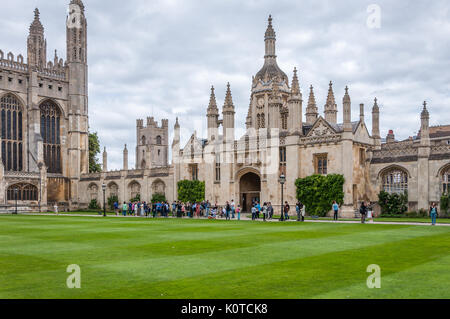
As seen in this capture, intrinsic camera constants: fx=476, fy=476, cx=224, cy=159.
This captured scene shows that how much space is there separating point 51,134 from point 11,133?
504 centimetres

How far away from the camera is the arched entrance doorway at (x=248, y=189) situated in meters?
43.2

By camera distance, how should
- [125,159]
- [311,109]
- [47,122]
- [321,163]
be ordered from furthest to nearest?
[47,122]
[125,159]
[311,109]
[321,163]

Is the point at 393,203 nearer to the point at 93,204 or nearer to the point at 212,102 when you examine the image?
the point at 212,102

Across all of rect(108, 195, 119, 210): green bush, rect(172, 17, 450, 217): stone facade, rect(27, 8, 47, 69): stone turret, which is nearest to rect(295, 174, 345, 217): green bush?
rect(172, 17, 450, 217): stone facade

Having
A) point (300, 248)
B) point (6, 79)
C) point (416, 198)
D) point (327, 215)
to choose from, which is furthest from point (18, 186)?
point (300, 248)

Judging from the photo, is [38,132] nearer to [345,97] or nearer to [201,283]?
[345,97]

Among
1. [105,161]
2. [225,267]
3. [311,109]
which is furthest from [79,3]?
[225,267]

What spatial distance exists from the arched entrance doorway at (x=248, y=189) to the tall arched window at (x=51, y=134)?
95.1ft

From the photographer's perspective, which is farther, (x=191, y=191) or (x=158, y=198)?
(x=158, y=198)

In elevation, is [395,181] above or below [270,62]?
below

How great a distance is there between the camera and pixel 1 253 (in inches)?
478

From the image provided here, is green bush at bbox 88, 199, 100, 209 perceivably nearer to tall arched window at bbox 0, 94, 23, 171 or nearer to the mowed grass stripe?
tall arched window at bbox 0, 94, 23, 171

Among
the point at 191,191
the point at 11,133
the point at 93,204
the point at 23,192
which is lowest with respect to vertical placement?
the point at 93,204

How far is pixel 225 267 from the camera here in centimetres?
970
